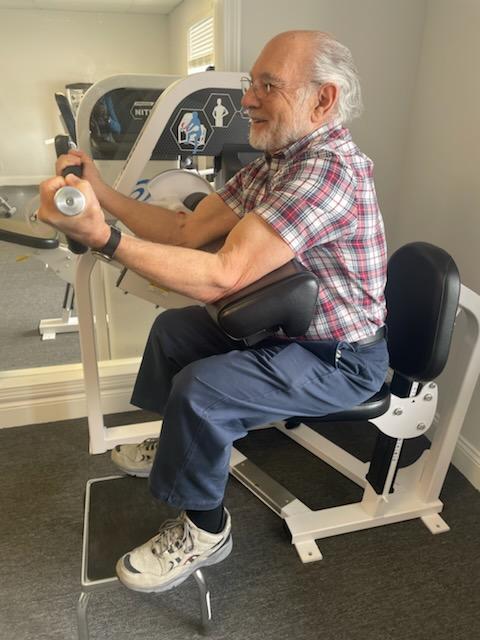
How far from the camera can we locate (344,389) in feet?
3.89

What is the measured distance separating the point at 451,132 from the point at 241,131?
77cm

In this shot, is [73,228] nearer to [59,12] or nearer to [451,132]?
[451,132]

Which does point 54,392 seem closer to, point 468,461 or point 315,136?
point 315,136

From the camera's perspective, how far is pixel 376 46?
185 centimetres

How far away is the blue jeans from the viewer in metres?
1.03

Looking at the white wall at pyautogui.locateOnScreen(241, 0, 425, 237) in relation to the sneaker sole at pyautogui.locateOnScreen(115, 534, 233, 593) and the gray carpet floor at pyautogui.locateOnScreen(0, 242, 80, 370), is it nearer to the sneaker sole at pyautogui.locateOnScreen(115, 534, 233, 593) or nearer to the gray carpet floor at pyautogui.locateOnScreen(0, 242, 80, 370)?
the gray carpet floor at pyautogui.locateOnScreen(0, 242, 80, 370)

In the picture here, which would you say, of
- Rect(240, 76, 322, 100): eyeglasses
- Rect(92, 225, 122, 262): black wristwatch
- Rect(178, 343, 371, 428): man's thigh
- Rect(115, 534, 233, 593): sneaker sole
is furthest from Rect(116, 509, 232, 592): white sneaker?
Rect(240, 76, 322, 100): eyeglasses

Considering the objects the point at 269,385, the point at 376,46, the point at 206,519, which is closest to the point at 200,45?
the point at 376,46

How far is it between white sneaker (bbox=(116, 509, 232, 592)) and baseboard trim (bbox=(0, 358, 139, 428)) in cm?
Answer: 95

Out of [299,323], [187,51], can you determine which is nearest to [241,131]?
[299,323]

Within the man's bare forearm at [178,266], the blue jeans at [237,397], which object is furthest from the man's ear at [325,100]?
the blue jeans at [237,397]

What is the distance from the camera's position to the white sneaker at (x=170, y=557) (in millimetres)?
1116

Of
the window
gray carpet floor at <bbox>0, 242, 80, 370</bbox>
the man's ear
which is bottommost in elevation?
gray carpet floor at <bbox>0, 242, 80, 370</bbox>

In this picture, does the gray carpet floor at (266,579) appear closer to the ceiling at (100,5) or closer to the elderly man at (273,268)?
the elderly man at (273,268)
